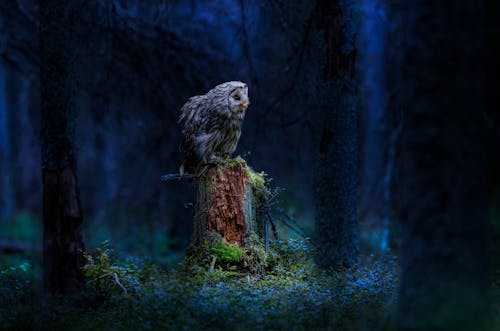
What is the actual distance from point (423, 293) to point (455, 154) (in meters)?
1.15

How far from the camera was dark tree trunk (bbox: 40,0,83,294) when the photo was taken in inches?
291

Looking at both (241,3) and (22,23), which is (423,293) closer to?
(241,3)

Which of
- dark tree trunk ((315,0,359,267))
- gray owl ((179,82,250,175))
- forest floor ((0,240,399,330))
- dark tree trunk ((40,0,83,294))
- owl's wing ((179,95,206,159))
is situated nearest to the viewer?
forest floor ((0,240,399,330))

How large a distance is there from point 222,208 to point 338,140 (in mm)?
2154

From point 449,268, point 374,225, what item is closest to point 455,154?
point 449,268

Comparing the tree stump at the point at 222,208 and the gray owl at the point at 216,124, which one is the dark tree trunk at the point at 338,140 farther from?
the gray owl at the point at 216,124

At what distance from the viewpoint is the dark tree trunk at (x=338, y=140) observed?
8.31 metres

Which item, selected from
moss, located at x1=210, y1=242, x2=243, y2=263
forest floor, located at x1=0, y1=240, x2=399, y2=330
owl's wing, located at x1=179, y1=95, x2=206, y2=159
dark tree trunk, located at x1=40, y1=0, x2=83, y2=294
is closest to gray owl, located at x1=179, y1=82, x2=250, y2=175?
owl's wing, located at x1=179, y1=95, x2=206, y2=159

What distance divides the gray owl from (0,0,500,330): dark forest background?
138 centimetres

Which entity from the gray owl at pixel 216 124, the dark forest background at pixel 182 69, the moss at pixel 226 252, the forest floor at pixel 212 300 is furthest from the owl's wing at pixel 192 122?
the forest floor at pixel 212 300

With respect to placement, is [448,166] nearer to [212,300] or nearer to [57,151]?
[212,300]

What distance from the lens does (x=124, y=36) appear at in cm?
934

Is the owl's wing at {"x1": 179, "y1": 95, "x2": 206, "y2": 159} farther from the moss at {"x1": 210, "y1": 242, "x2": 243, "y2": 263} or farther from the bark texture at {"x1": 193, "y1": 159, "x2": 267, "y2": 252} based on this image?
the moss at {"x1": 210, "y1": 242, "x2": 243, "y2": 263}

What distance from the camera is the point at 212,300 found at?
19.7ft
